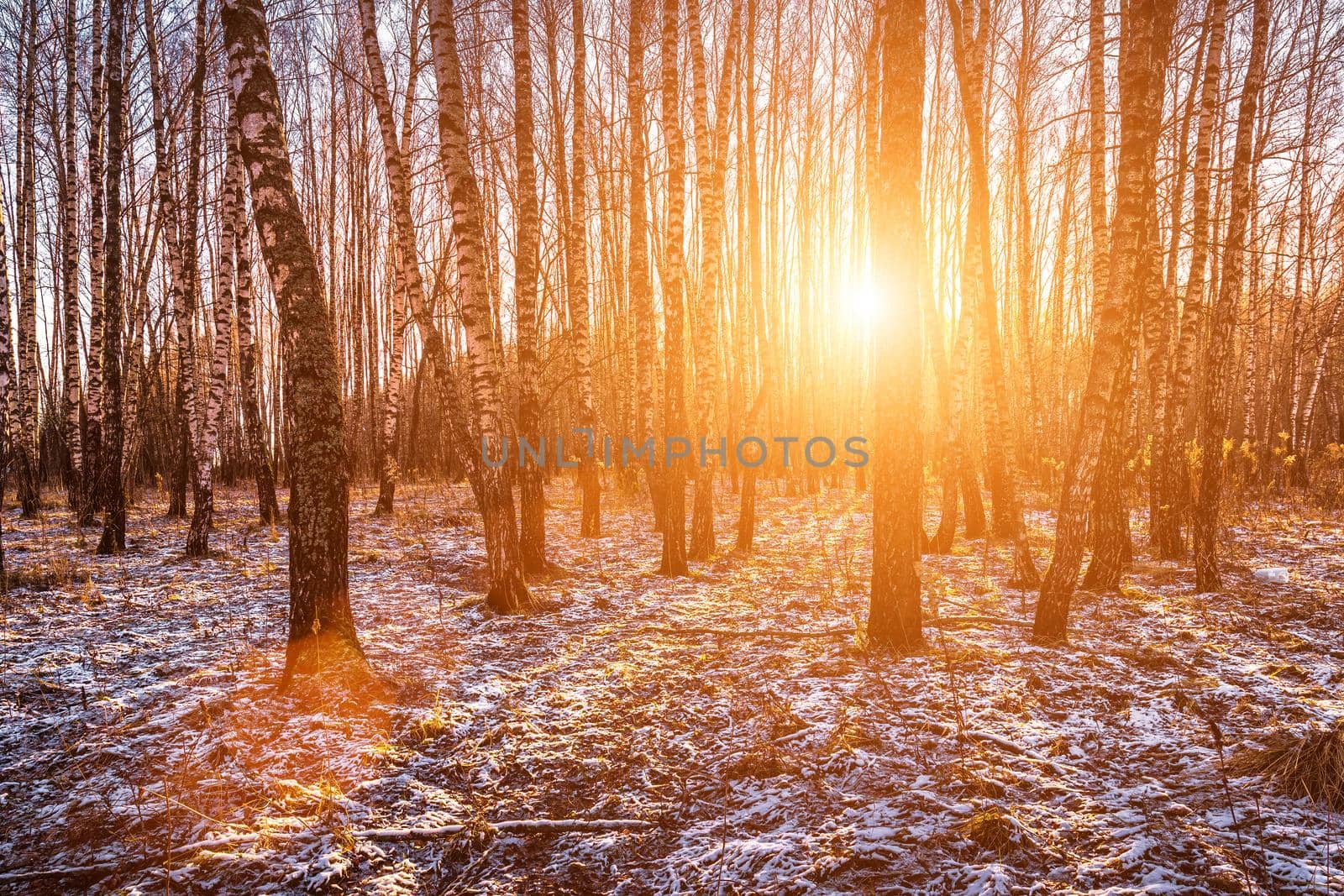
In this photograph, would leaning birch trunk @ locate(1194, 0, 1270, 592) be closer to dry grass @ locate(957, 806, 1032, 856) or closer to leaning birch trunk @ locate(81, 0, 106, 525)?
dry grass @ locate(957, 806, 1032, 856)

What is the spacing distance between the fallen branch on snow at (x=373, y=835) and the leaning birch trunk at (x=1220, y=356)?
6.26m

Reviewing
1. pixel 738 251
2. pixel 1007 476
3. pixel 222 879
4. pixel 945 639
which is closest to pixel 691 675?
pixel 945 639

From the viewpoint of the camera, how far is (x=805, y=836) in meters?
2.49

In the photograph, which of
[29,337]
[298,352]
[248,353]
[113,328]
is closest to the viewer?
[298,352]

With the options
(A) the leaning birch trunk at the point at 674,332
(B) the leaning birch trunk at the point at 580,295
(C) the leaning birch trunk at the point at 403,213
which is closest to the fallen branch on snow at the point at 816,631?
(A) the leaning birch trunk at the point at 674,332

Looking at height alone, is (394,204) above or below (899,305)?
above

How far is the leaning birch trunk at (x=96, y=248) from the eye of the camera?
26.9 feet

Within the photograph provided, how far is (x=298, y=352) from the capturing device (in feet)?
12.2

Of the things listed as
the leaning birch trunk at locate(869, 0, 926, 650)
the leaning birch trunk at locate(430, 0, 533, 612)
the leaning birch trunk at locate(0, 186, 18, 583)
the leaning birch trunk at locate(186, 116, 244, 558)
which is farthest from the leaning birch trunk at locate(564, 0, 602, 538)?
the leaning birch trunk at locate(0, 186, 18, 583)

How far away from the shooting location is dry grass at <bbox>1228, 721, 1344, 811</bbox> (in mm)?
2516

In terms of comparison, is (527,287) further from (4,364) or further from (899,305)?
(4,364)

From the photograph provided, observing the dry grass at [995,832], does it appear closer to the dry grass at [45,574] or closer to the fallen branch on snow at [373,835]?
the fallen branch on snow at [373,835]

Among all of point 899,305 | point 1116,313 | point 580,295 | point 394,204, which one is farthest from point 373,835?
point 394,204

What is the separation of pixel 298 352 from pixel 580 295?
6.39 metres
